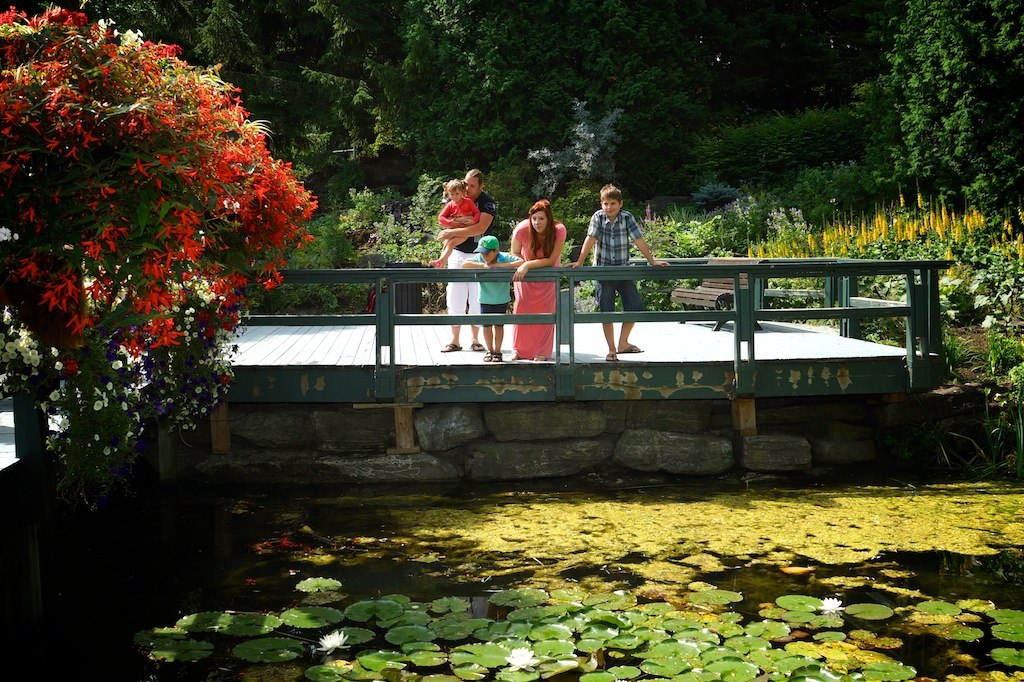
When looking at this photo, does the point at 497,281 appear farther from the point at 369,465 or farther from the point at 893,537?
the point at 893,537

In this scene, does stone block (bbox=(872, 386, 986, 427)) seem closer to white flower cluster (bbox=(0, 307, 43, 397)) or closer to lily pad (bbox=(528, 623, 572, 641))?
lily pad (bbox=(528, 623, 572, 641))

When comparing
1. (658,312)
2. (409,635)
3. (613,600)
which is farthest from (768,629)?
(658,312)

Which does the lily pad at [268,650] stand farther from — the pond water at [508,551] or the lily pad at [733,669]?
the lily pad at [733,669]

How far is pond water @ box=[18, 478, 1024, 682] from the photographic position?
5207 mm

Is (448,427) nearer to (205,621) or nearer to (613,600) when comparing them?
(613,600)

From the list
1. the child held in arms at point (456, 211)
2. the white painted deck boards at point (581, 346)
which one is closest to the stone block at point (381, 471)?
the white painted deck boards at point (581, 346)

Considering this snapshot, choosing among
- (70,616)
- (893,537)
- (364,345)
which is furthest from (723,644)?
(364,345)

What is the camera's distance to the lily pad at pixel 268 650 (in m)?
4.51

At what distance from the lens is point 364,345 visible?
979 cm

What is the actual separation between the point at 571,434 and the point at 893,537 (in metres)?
2.58

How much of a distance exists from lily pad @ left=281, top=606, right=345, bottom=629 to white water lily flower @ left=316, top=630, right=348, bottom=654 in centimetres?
→ 23

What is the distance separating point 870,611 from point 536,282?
4.01 meters

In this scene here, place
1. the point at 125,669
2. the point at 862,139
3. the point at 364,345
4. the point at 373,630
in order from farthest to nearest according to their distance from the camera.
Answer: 1. the point at 862,139
2. the point at 364,345
3. the point at 373,630
4. the point at 125,669

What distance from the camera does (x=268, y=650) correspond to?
461cm
